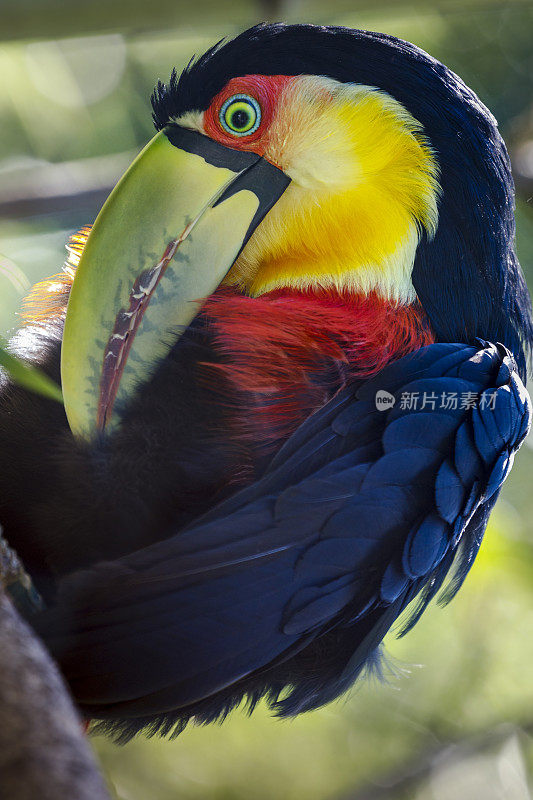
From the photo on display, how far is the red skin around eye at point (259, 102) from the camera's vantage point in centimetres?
55

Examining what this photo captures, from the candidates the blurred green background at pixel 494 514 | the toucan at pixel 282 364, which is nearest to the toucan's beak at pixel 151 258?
the toucan at pixel 282 364

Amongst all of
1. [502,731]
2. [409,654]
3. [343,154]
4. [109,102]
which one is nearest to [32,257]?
[109,102]

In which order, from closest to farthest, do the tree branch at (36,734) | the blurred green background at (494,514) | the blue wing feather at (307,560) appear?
the tree branch at (36,734)
the blue wing feather at (307,560)
the blurred green background at (494,514)

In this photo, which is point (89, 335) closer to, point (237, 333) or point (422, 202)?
point (237, 333)

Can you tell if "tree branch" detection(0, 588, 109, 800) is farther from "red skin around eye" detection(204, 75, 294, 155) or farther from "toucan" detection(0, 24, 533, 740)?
"red skin around eye" detection(204, 75, 294, 155)

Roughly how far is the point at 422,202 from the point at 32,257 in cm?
35

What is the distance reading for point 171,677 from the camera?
1.60 ft

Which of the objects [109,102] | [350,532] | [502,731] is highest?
[109,102]

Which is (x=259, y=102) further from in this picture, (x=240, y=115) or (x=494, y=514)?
(x=494, y=514)

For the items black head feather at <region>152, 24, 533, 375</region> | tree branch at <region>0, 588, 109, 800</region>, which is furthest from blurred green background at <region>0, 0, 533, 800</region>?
tree branch at <region>0, 588, 109, 800</region>

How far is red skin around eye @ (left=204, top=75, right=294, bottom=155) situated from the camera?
55cm

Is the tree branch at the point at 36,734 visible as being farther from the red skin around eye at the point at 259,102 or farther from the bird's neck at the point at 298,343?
the red skin around eye at the point at 259,102

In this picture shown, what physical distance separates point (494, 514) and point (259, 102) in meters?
0.41

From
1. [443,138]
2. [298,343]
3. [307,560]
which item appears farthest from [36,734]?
[443,138]
